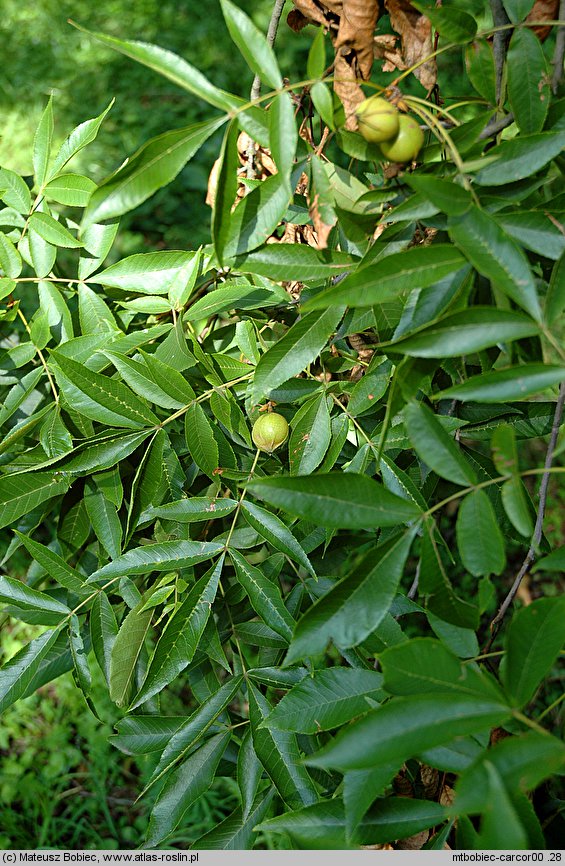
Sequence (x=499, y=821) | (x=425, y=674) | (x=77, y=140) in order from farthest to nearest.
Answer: (x=77, y=140)
(x=425, y=674)
(x=499, y=821)

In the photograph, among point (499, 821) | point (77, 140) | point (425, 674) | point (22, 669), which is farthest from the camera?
point (77, 140)

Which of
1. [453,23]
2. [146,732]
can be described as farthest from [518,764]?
[453,23]

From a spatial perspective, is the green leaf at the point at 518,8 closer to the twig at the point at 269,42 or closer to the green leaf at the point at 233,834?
the twig at the point at 269,42

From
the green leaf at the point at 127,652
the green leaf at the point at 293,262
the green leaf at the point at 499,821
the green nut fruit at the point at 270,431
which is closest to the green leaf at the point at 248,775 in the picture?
the green leaf at the point at 127,652

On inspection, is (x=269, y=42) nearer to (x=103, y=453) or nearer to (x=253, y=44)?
(x=253, y=44)

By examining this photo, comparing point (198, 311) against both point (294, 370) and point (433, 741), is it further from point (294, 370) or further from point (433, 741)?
point (433, 741)

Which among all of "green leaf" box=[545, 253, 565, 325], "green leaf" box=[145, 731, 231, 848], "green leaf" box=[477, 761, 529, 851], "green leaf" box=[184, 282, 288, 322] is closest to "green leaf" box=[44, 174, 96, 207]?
"green leaf" box=[184, 282, 288, 322]

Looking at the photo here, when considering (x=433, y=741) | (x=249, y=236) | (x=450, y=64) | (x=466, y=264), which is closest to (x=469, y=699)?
(x=433, y=741)
